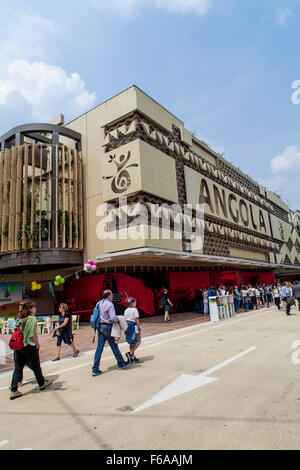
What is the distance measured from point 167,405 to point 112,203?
1381 cm

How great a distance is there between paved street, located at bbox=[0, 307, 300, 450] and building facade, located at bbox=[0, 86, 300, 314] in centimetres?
813

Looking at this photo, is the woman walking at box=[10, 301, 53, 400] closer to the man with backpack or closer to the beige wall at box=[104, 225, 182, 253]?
the man with backpack

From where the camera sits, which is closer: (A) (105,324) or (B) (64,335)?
(A) (105,324)

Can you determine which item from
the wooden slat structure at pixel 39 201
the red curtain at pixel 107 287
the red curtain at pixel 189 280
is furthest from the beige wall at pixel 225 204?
the wooden slat structure at pixel 39 201

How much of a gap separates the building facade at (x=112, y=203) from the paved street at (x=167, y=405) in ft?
26.7

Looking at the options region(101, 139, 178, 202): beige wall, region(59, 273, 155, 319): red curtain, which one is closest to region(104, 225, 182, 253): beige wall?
region(101, 139, 178, 202): beige wall

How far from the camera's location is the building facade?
52.3 feet

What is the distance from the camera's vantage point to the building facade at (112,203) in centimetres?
1594

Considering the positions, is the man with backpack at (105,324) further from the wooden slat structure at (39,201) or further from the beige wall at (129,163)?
the wooden slat structure at (39,201)

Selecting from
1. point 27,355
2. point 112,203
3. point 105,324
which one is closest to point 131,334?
point 105,324

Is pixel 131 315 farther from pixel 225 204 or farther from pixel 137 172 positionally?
pixel 225 204

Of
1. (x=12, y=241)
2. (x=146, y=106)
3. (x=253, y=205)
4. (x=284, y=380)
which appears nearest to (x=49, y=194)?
(x=12, y=241)

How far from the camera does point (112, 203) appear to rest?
16969 mm

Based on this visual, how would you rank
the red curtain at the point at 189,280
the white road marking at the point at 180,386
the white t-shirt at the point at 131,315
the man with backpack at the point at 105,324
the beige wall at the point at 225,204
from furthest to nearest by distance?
the red curtain at the point at 189,280, the beige wall at the point at 225,204, the white t-shirt at the point at 131,315, the man with backpack at the point at 105,324, the white road marking at the point at 180,386
